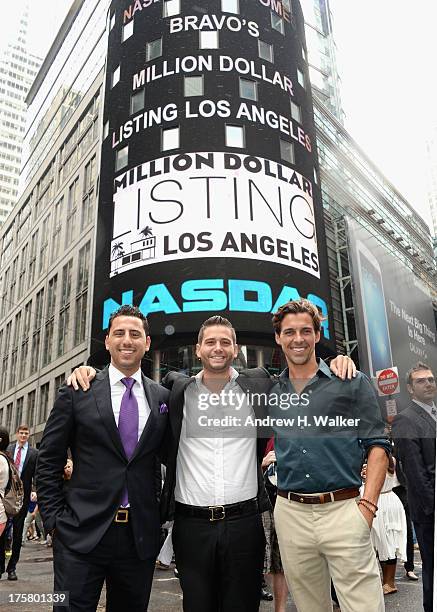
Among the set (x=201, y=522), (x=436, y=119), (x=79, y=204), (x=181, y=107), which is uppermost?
(x=79, y=204)

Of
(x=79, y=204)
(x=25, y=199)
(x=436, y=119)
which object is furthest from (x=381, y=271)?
(x=25, y=199)

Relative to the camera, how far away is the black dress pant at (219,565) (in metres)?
1.54

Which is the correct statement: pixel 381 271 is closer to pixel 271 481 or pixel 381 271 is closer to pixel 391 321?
pixel 391 321

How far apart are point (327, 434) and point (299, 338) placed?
31cm

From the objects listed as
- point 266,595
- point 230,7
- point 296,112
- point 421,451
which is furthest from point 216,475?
point 230,7

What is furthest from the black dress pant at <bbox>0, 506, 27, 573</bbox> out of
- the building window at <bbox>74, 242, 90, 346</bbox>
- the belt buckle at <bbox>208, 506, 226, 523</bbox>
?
the building window at <bbox>74, 242, 90, 346</bbox>

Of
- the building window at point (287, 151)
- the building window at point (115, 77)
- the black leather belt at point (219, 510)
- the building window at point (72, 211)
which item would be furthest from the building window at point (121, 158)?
the black leather belt at point (219, 510)

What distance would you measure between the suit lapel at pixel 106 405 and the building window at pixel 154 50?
8.01 m

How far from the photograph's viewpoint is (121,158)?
8406 millimetres

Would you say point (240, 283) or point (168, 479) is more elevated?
point (240, 283)

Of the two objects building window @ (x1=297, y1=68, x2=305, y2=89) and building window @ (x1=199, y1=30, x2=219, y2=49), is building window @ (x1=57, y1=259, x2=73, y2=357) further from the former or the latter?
building window @ (x1=297, y1=68, x2=305, y2=89)

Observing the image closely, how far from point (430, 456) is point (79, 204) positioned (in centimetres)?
1286

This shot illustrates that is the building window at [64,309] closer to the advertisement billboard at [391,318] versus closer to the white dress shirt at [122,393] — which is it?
the advertisement billboard at [391,318]

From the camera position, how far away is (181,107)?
26.9ft
